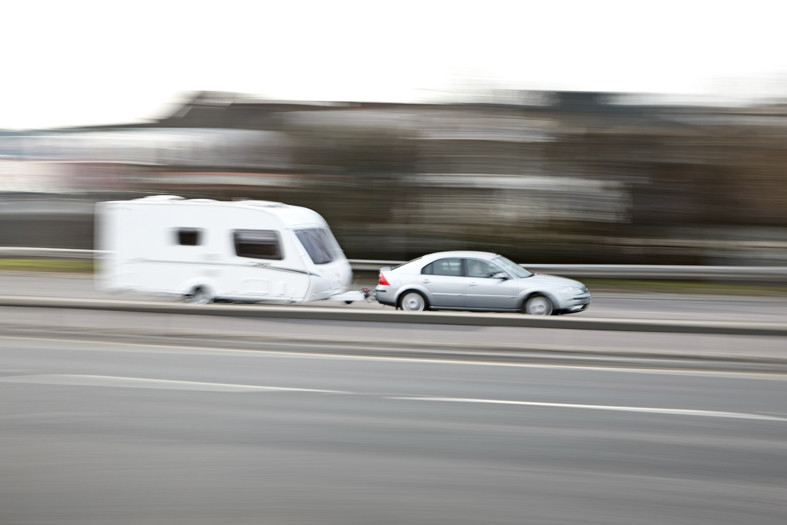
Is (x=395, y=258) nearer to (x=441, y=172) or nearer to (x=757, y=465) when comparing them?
(x=441, y=172)

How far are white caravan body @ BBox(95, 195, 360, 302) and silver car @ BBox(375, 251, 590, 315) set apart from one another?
40.6 inches

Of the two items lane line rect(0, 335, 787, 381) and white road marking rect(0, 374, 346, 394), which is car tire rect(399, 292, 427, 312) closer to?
lane line rect(0, 335, 787, 381)

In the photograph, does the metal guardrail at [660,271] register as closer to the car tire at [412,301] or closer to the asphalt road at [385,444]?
the car tire at [412,301]

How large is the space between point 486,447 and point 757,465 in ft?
5.67

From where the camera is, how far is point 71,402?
23.0ft

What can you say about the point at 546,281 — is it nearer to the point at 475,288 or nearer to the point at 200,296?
the point at 475,288

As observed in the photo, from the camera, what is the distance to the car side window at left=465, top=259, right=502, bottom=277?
50.6 feet

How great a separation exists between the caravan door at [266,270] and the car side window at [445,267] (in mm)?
2251

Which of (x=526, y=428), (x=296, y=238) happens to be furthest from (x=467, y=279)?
(x=526, y=428)

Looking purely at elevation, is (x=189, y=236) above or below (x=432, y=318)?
above

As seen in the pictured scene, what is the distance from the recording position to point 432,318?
986 cm

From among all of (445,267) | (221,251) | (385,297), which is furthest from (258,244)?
(445,267)

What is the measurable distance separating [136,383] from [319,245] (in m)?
8.68

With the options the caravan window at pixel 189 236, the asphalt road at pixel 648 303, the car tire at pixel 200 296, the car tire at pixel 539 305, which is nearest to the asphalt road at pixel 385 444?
the car tire at pixel 539 305
